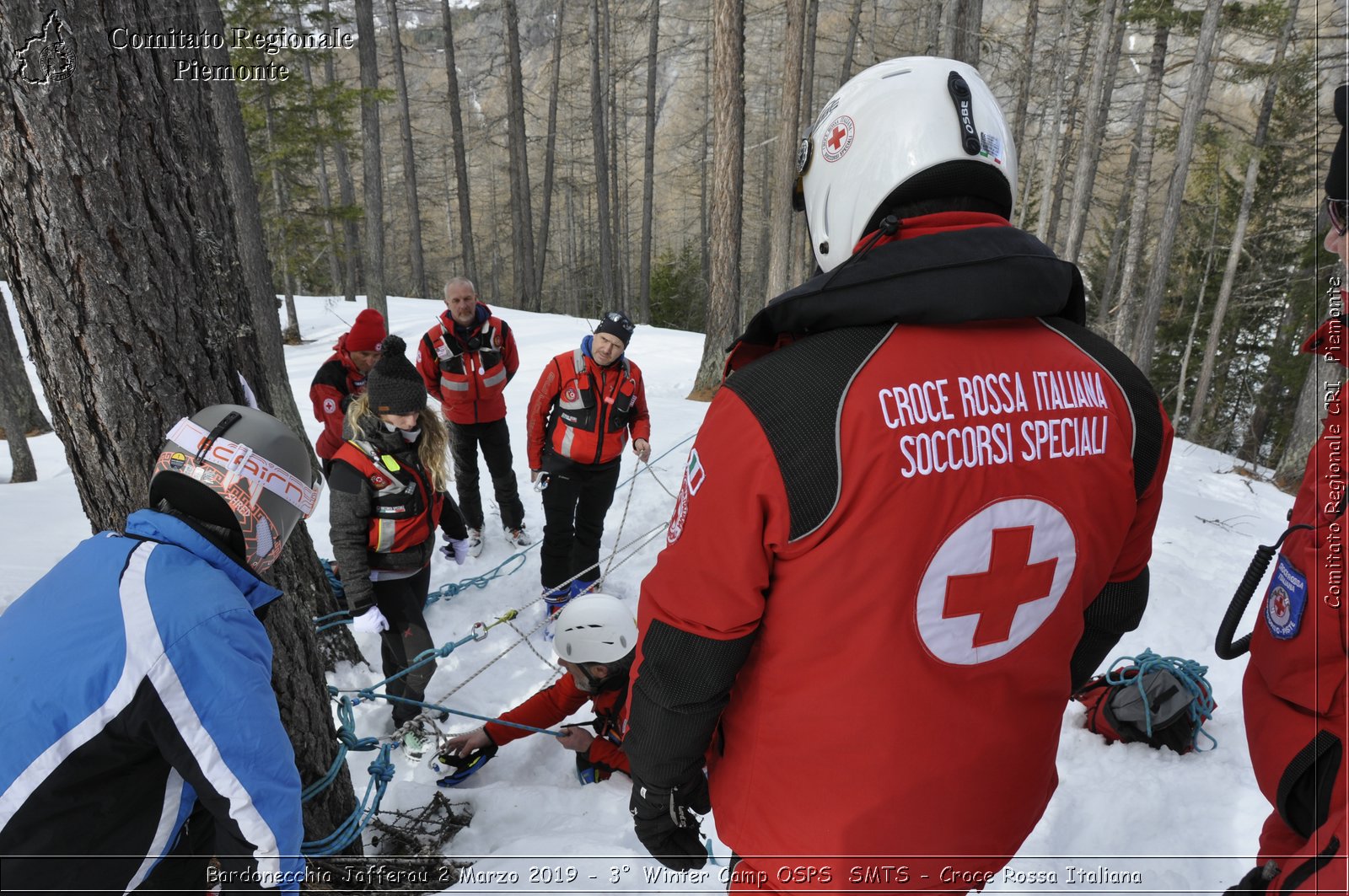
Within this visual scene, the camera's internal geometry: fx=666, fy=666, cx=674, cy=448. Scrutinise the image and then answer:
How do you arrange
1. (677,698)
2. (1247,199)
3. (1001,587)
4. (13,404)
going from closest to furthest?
(1001,587), (677,698), (13,404), (1247,199)

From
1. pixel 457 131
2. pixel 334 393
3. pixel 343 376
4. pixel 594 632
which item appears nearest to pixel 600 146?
pixel 457 131

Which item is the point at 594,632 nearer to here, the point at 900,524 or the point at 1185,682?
the point at 900,524

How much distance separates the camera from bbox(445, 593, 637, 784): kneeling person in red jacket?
3.17m

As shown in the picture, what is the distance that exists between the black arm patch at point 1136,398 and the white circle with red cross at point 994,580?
0.29 meters

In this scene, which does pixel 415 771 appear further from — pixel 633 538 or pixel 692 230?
pixel 692 230

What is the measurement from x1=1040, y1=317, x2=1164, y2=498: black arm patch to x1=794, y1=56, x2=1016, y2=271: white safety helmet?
1.02ft

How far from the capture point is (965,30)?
8.90 meters

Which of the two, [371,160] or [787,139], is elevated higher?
[787,139]

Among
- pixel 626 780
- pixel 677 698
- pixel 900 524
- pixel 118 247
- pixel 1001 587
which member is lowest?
pixel 626 780

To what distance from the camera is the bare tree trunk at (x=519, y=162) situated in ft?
63.6

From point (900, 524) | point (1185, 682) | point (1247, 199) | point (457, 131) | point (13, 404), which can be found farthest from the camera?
point (457, 131)

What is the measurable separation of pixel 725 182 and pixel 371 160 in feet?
25.9

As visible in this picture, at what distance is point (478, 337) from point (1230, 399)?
25717 millimetres

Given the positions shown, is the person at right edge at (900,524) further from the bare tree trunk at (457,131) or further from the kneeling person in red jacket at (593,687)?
the bare tree trunk at (457,131)
